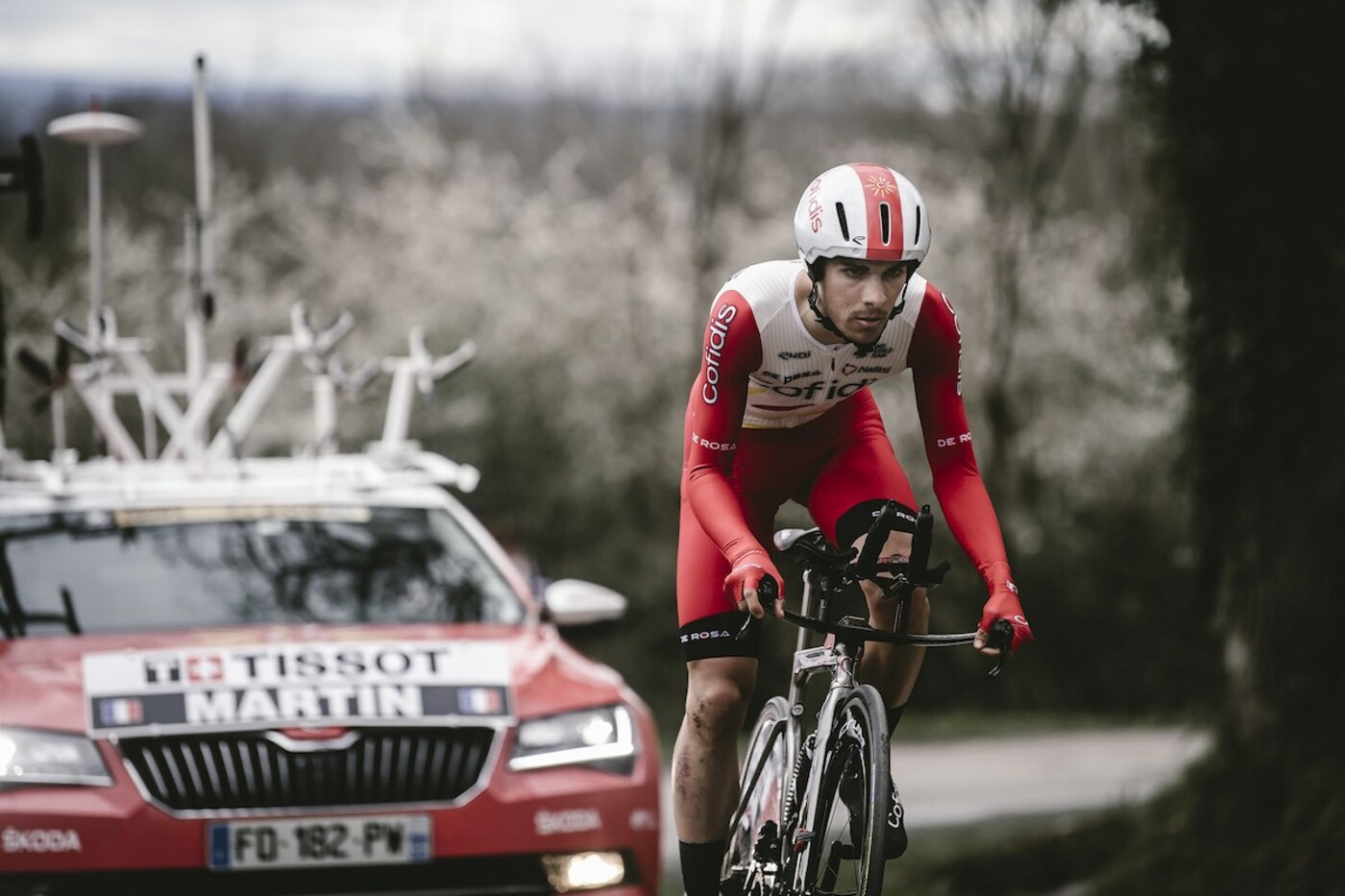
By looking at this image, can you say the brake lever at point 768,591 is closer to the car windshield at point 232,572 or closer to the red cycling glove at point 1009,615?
the red cycling glove at point 1009,615

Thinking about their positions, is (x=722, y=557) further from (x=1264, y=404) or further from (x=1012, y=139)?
(x=1012, y=139)

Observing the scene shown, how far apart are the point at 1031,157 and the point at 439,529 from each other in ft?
60.9

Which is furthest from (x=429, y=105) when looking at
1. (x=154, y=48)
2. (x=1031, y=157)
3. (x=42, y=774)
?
(x=42, y=774)

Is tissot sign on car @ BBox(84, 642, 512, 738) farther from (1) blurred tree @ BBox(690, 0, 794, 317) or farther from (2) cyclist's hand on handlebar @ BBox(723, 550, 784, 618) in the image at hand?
(1) blurred tree @ BBox(690, 0, 794, 317)

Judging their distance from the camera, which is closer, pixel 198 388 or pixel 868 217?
pixel 868 217

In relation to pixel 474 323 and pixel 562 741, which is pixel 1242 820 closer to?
pixel 562 741

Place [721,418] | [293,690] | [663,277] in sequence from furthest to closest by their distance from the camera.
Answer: [663,277] → [293,690] → [721,418]

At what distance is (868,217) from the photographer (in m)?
3.54

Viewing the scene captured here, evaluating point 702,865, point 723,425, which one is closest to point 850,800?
point 702,865

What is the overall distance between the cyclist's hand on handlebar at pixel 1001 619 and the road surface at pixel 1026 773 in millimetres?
8595

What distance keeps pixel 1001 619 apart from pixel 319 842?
2.74m

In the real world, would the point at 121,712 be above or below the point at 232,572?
below

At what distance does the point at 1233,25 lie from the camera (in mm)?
7605

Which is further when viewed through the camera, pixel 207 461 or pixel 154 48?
pixel 154 48
